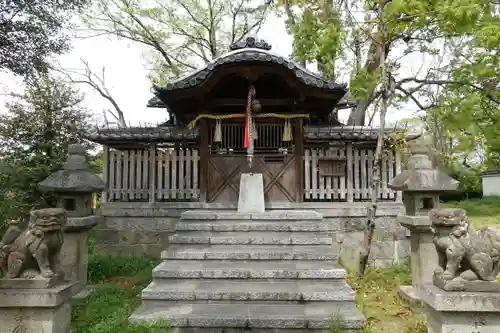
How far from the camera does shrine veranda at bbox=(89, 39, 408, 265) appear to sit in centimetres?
879

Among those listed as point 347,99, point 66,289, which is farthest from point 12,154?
point 347,99

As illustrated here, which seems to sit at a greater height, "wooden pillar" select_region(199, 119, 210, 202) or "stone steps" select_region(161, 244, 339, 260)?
"wooden pillar" select_region(199, 119, 210, 202)

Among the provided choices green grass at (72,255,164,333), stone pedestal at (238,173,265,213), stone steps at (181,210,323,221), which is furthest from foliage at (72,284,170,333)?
stone pedestal at (238,173,265,213)

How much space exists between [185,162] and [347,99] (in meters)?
7.15

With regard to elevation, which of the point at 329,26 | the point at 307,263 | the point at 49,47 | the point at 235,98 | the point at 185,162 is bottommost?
the point at 307,263

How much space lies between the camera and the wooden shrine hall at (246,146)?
8.91 meters

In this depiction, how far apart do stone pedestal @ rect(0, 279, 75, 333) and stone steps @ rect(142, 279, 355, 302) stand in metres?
1.29

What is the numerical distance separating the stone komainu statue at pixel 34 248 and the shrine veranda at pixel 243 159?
14.1ft

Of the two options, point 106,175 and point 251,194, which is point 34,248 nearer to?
point 106,175

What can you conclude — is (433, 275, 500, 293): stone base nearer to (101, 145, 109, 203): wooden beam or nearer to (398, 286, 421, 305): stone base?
(398, 286, 421, 305): stone base

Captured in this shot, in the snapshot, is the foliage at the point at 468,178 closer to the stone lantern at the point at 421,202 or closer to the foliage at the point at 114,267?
the stone lantern at the point at 421,202

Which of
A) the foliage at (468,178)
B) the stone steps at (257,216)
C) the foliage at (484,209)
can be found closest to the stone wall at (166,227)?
the stone steps at (257,216)

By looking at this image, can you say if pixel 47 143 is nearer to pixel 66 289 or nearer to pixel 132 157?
pixel 132 157

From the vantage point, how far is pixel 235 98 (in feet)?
33.1
